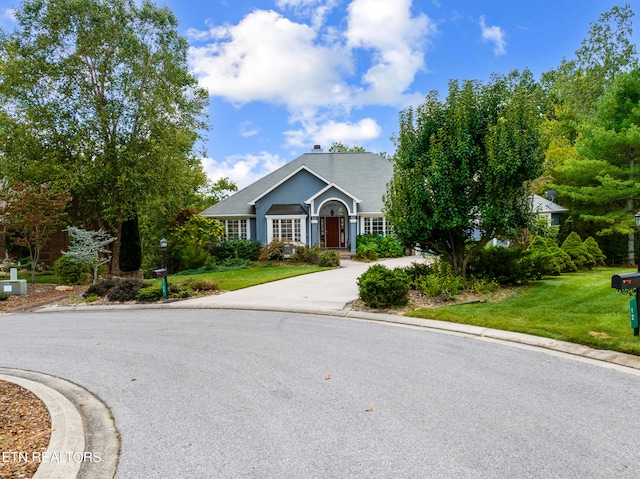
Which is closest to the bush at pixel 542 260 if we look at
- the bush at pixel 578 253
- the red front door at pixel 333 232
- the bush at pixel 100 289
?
the bush at pixel 578 253

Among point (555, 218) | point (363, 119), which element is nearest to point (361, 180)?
point (363, 119)

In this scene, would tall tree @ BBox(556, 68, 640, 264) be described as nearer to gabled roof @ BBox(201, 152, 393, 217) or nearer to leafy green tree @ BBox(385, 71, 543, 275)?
leafy green tree @ BBox(385, 71, 543, 275)

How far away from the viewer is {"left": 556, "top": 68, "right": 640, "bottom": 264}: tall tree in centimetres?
1795

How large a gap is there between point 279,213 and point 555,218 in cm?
1558

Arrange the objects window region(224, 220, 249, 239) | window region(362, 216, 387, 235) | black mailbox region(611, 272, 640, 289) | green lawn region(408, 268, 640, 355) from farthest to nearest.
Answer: window region(224, 220, 249, 239), window region(362, 216, 387, 235), green lawn region(408, 268, 640, 355), black mailbox region(611, 272, 640, 289)

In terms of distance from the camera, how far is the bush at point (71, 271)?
49.8 feet

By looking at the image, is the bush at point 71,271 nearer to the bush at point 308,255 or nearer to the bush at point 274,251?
the bush at point 274,251

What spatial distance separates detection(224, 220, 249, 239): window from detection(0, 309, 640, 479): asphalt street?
17.9 m

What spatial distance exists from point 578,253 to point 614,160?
6803mm

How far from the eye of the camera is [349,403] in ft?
14.5

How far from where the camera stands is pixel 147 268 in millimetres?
21406

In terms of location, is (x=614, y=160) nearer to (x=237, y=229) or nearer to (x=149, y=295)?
(x=237, y=229)

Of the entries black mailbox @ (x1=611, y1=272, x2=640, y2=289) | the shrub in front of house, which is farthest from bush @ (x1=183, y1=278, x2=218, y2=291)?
the shrub in front of house

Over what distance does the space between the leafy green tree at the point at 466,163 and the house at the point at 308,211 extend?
12.5m
